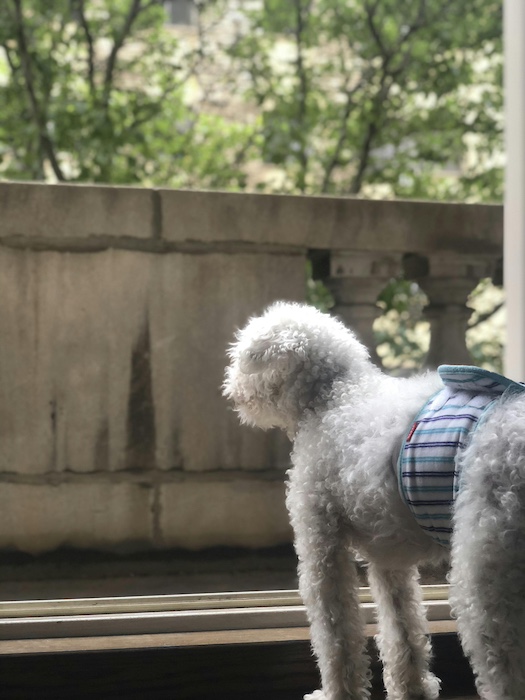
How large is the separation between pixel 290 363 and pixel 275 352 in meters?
0.04

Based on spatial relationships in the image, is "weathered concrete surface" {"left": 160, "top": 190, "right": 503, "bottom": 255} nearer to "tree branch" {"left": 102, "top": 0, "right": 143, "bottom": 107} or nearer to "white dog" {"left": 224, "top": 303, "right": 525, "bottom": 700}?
"white dog" {"left": 224, "top": 303, "right": 525, "bottom": 700}

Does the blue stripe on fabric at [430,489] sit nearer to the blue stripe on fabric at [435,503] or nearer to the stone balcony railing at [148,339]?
the blue stripe on fabric at [435,503]

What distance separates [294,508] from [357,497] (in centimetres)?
18

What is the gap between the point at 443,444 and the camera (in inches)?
52.6

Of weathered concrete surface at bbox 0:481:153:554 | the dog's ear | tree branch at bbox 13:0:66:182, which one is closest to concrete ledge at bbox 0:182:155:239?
weathered concrete surface at bbox 0:481:153:554

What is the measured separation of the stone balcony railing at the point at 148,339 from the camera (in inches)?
95.7

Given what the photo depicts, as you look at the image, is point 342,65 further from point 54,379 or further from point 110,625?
point 110,625

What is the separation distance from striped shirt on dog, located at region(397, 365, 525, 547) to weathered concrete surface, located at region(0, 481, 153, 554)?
4.22 ft

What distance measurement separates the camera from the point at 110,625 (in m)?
1.96

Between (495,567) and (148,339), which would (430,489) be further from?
(148,339)

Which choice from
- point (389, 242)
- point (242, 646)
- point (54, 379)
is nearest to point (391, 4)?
point (389, 242)

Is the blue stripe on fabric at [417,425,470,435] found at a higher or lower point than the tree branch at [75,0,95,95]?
lower

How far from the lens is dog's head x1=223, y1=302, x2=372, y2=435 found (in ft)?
5.15

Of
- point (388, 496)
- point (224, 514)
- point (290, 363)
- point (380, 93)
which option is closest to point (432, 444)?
point (388, 496)
